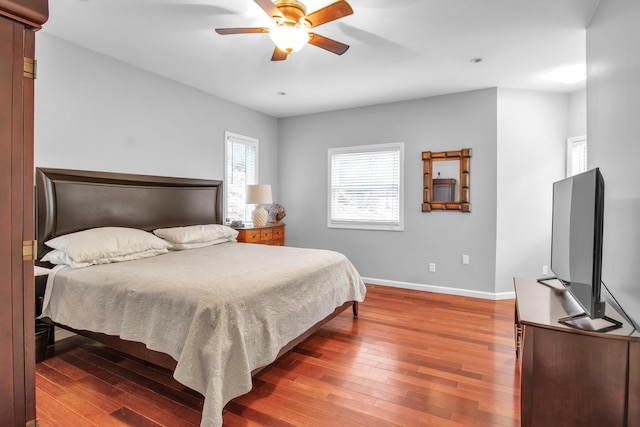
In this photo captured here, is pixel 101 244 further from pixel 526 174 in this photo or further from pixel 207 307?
pixel 526 174

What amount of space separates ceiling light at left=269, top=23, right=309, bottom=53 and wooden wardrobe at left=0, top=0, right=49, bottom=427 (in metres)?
1.30

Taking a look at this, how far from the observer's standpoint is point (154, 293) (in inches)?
79.3

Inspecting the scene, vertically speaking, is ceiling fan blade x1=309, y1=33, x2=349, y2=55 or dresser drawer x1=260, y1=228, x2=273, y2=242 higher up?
ceiling fan blade x1=309, y1=33, x2=349, y2=55

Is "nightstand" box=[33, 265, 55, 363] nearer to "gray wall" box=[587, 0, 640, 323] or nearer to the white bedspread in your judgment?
the white bedspread

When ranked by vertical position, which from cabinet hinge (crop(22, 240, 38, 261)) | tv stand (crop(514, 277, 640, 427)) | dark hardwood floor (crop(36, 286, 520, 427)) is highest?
cabinet hinge (crop(22, 240, 38, 261))

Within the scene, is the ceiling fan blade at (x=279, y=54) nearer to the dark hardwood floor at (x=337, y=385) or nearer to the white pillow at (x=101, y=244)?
the white pillow at (x=101, y=244)

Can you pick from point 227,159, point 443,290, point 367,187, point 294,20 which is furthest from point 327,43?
point 443,290

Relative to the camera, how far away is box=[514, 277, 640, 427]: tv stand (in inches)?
58.9

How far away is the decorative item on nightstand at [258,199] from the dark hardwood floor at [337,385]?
205cm

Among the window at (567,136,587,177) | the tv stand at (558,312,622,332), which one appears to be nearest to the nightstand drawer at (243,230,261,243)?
the tv stand at (558,312,622,332)

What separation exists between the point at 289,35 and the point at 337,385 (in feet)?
7.86

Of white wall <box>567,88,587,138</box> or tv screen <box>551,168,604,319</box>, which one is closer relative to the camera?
tv screen <box>551,168,604,319</box>

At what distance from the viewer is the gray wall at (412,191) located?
4.24 meters

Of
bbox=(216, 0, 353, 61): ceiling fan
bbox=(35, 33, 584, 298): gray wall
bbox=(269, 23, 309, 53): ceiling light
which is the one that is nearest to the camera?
bbox=(216, 0, 353, 61): ceiling fan
